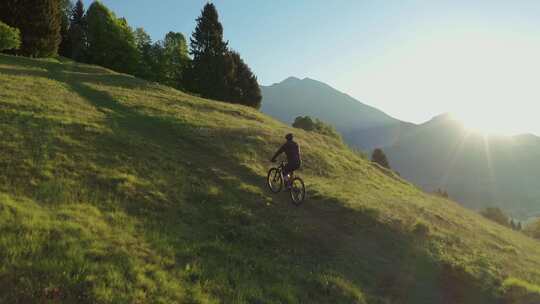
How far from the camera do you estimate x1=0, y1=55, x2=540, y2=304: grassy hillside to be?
28.4 ft

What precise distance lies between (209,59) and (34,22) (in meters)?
25.5

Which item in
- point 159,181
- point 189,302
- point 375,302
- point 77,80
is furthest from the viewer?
point 77,80

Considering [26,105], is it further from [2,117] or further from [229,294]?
[229,294]

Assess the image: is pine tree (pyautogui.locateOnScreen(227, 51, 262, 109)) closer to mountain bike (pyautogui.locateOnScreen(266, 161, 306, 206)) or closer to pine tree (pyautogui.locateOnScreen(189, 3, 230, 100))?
pine tree (pyautogui.locateOnScreen(189, 3, 230, 100))

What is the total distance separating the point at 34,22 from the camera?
48500 millimetres

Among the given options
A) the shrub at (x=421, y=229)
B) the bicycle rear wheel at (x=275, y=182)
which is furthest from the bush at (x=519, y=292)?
the bicycle rear wheel at (x=275, y=182)

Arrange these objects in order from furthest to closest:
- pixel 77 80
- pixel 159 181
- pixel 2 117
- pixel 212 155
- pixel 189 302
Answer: pixel 77 80, pixel 212 155, pixel 2 117, pixel 159 181, pixel 189 302

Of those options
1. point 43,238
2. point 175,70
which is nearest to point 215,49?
point 175,70

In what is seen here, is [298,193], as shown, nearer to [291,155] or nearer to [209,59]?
[291,155]

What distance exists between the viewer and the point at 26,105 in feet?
74.3

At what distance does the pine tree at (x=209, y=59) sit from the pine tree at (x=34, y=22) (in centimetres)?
2097

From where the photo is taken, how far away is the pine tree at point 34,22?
47.1 metres

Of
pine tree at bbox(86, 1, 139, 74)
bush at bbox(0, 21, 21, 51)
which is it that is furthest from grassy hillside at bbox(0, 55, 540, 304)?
pine tree at bbox(86, 1, 139, 74)

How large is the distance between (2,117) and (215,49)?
48.8 m
